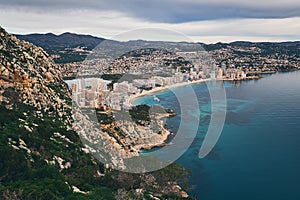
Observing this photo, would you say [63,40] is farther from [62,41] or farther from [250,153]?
[250,153]

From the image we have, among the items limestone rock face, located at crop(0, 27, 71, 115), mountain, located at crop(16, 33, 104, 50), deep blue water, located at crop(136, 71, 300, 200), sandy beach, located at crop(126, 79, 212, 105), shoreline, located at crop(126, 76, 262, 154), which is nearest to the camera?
limestone rock face, located at crop(0, 27, 71, 115)

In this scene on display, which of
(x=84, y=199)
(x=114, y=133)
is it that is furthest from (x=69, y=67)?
(x=84, y=199)

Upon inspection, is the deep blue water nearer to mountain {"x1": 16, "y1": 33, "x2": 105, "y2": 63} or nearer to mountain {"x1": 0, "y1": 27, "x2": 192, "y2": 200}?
mountain {"x1": 0, "y1": 27, "x2": 192, "y2": 200}

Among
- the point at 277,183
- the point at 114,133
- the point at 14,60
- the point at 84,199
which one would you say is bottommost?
the point at 277,183

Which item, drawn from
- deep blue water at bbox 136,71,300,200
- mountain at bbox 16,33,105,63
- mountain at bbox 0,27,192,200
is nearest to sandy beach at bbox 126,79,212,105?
deep blue water at bbox 136,71,300,200

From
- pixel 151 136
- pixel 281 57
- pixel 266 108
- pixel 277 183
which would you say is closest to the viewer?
pixel 277 183

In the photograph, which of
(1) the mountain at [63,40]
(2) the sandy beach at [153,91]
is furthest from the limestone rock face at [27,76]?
(1) the mountain at [63,40]

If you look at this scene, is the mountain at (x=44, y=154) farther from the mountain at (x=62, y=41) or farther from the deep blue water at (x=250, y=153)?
the mountain at (x=62, y=41)

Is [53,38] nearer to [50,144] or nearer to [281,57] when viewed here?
[281,57]
